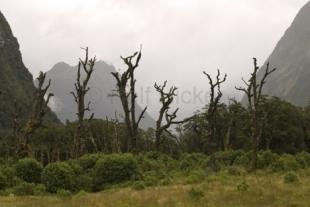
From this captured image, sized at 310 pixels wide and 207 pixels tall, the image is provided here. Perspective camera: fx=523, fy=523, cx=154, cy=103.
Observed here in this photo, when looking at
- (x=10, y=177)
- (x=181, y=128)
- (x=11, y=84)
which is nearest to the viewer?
(x=10, y=177)

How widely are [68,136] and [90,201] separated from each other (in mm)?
73655

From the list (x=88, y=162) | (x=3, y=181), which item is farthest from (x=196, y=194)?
(x=88, y=162)

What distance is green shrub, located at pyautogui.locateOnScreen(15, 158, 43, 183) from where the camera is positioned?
90.4ft

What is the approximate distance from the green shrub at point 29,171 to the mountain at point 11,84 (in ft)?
350

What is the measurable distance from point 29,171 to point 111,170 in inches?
170

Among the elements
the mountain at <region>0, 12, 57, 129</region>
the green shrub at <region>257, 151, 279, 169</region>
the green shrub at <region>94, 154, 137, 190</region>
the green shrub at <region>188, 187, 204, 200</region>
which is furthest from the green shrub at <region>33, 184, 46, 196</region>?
the mountain at <region>0, 12, 57, 129</region>

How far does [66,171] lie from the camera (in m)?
25.0

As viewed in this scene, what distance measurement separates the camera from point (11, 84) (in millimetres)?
164375

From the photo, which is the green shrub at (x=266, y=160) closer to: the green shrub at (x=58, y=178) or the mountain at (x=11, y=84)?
the green shrub at (x=58, y=178)

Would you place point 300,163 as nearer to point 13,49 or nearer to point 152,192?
point 152,192

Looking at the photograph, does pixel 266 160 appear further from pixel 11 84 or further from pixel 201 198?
pixel 11 84

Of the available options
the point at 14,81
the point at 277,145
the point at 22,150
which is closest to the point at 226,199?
the point at 22,150

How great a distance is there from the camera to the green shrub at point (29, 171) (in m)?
27.5

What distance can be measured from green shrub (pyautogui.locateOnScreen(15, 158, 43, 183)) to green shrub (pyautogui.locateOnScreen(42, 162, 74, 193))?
260cm
